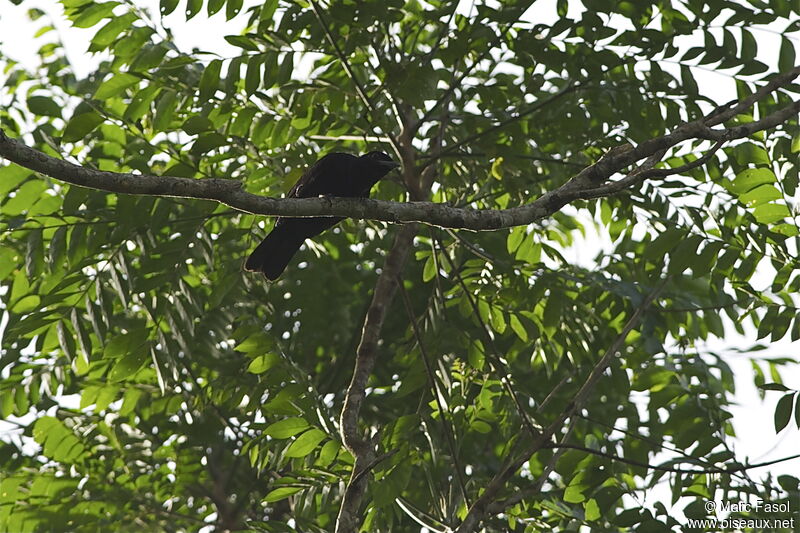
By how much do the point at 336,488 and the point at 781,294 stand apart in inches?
135

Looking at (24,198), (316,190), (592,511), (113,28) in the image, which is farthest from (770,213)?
(24,198)

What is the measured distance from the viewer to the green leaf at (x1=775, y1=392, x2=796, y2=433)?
167 inches

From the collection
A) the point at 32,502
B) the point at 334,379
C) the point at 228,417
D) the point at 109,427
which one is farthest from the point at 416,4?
the point at 32,502

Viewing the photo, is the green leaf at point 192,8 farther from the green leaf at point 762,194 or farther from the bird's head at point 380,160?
the green leaf at point 762,194

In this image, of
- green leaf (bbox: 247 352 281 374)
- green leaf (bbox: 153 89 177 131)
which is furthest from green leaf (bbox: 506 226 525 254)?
green leaf (bbox: 153 89 177 131)

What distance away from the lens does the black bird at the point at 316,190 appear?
192 inches

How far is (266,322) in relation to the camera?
6582 mm

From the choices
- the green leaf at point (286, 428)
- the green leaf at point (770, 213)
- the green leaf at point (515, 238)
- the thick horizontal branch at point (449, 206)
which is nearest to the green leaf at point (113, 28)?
the thick horizontal branch at point (449, 206)

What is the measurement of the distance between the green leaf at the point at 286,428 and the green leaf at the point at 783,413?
7.57 feet

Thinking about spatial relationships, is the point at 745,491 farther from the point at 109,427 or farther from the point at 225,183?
the point at 109,427

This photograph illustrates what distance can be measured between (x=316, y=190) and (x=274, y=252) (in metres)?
0.44

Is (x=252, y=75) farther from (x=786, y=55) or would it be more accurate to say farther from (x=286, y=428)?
(x=786, y=55)

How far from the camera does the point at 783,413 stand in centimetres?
424

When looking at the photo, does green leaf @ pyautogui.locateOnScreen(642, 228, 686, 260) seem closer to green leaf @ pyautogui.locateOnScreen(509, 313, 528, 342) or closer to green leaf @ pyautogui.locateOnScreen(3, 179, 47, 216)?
green leaf @ pyautogui.locateOnScreen(509, 313, 528, 342)
